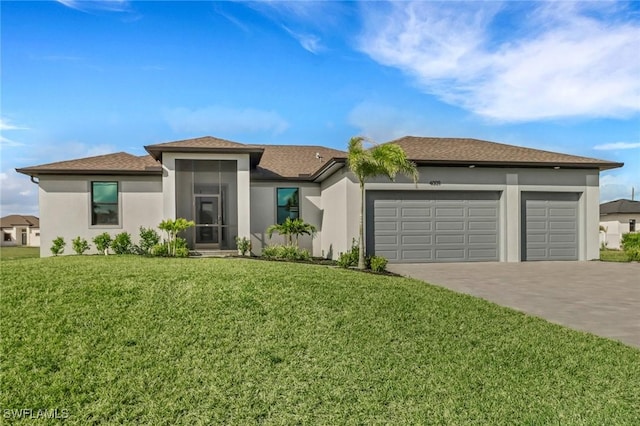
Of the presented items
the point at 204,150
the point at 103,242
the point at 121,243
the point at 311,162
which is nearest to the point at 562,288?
the point at 204,150

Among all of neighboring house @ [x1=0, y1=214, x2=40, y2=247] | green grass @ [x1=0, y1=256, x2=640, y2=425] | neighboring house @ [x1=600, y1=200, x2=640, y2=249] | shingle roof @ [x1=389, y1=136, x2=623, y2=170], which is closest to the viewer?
green grass @ [x1=0, y1=256, x2=640, y2=425]

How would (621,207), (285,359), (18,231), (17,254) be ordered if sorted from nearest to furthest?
1. (285,359)
2. (17,254)
3. (621,207)
4. (18,231)

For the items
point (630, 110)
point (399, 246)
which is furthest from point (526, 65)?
point (399, 246)

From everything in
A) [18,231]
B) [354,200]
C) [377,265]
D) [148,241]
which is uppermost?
[354,200]

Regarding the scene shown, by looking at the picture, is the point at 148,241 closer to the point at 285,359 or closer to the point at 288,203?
the point at 288,203

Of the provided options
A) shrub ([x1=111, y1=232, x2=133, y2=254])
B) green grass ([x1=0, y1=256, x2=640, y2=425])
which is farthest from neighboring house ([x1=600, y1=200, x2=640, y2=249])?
green grass ([x1=0, y1=256, x2=640, y2=425])

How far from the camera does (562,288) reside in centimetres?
1045

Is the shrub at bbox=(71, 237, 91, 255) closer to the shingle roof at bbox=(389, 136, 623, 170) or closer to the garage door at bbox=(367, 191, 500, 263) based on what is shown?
the garage door at bbox=(367, 191, 500, 263)

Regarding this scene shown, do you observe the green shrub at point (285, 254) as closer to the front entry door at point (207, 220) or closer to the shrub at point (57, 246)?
the front entry door at point (207, 220)

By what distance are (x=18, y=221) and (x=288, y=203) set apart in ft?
182

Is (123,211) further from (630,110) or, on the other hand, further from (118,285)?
(630,110)

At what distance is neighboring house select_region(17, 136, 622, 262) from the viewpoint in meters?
16.1

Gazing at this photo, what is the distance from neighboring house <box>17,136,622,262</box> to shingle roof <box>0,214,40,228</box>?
47540mm

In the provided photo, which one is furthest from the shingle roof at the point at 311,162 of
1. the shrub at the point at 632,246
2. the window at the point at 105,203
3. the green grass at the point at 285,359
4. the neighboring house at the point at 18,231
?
the neighboring house at the point at 18,231
